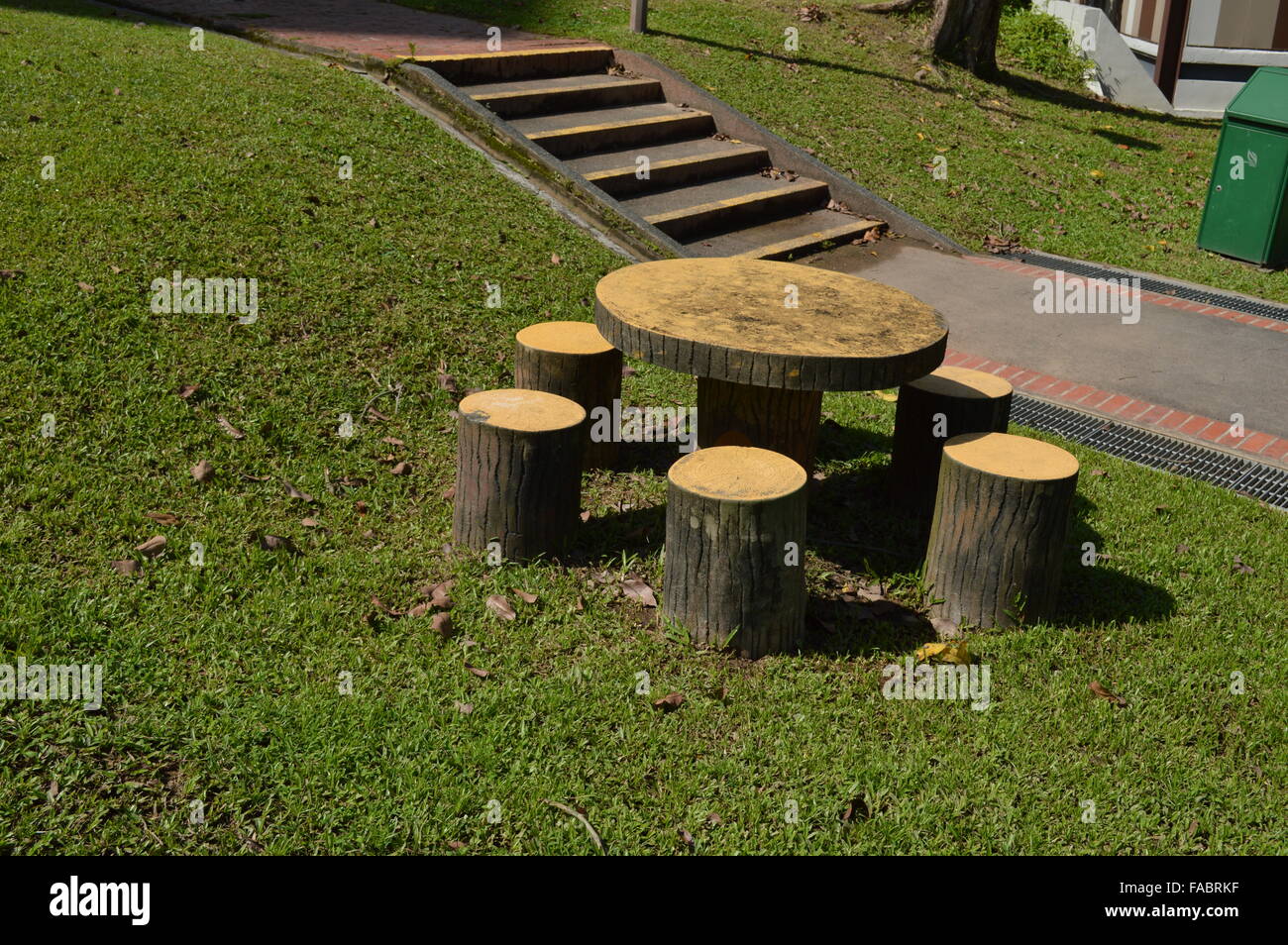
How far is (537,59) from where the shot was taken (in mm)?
11680

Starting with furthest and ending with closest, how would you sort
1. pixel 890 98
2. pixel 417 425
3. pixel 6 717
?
pixel 890 98, pixel 417 425, pixel 6 717

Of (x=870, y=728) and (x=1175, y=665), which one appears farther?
(x=1175, y=665)

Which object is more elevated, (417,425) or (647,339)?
(647,339)

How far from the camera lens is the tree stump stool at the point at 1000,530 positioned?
4.90 meters

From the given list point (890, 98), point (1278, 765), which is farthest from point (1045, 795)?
point (890, 98)

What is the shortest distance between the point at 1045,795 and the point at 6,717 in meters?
3.63

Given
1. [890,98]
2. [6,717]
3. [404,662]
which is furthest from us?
[890,98]

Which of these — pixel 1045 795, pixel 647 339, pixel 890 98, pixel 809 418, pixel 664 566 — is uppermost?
pixel 890 98

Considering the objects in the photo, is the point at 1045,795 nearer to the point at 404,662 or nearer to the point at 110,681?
the point at 404,662

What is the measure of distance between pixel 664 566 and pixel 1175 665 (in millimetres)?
2223

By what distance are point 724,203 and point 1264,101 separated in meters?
5.09

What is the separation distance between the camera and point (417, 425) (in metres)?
6.57

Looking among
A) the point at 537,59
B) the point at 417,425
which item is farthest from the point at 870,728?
the point at 537,59

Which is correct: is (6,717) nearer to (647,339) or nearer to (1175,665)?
(647,339)
